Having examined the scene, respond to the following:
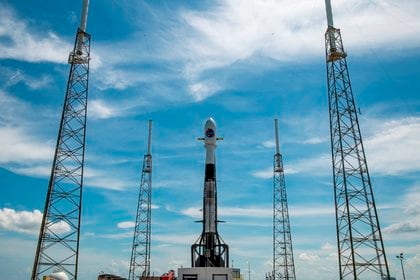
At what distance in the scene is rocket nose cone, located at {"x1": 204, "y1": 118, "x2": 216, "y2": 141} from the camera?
5400 cm

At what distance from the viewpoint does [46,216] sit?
3375 centimetres

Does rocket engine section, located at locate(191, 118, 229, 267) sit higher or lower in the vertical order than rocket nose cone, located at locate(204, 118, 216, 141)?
lower

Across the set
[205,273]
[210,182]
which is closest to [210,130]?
[210,182]

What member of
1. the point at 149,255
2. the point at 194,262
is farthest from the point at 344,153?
the point at 149,255

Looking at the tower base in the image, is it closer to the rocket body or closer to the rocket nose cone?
the rocket body

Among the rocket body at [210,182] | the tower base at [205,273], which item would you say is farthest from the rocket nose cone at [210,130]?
the tower base at [205,273]

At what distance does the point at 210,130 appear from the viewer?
54344 mm

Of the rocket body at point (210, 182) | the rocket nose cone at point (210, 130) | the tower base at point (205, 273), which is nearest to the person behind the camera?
the tower base at point (205, 273)

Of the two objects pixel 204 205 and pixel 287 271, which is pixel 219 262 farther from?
pixel 287 271

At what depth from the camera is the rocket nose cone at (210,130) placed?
54.0 meters

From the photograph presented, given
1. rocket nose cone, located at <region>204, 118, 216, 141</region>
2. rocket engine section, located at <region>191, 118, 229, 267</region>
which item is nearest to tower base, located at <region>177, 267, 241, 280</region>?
rocket engine section, located at <region>191, 118, 229, 267</region>

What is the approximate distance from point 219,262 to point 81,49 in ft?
99.1

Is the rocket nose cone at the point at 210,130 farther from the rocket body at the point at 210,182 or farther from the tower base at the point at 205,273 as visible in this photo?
the tower base at the point at 205,273

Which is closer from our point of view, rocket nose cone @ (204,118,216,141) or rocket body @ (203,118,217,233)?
rocket body @ (203,118,217,233)
